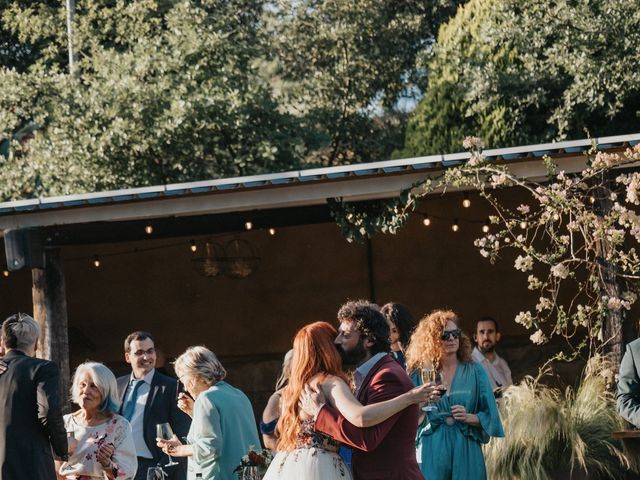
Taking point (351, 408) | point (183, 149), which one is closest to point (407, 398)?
point (351, 408)

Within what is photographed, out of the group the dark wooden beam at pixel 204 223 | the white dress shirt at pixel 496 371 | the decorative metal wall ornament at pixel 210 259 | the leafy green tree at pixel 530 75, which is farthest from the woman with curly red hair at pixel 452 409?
the leafy green tree at pixel 530 75

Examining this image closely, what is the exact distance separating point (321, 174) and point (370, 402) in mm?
4834

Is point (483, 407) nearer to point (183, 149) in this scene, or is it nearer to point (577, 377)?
point (577, 377)

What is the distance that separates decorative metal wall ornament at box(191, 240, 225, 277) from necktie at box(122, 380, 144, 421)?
275 inches

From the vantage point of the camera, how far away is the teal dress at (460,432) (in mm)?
6973

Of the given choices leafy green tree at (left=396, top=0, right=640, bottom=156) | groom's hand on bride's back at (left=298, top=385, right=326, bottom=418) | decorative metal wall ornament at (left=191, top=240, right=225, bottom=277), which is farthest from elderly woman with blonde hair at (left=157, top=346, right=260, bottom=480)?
Result: leafy green tree at (left=396, top=0, right=640, bottom=156)

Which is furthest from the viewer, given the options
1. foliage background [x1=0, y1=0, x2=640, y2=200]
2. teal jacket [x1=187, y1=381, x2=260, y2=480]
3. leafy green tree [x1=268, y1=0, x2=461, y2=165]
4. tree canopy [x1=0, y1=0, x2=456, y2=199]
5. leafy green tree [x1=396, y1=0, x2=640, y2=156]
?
leafy green tree [x1=268, y1=0, x2=461, y2=165]

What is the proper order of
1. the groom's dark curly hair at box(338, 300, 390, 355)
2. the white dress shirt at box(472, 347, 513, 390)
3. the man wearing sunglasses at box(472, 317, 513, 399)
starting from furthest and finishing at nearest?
the man wearing sunglasses at box(472, 317, 513, 399) → the white dress shirt at box(472, 347, 513, 390) → the groom's dark curly hair at box(338, 300, 390, 355)

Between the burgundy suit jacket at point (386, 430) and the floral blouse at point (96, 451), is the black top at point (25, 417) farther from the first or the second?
the burgundy suit jacket at point (386, 430)

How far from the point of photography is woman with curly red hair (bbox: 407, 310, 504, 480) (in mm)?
6934

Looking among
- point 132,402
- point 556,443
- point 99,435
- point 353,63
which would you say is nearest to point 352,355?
point 99,435

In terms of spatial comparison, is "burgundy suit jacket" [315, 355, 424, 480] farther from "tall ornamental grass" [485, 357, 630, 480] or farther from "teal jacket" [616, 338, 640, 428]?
"tall ornamental grass" [485, 357, 630, 480]

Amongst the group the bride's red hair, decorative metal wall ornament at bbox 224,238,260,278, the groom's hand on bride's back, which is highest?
decorative metal wall ornament at bbox 224,238,260,278

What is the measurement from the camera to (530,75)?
19344 millimetres
